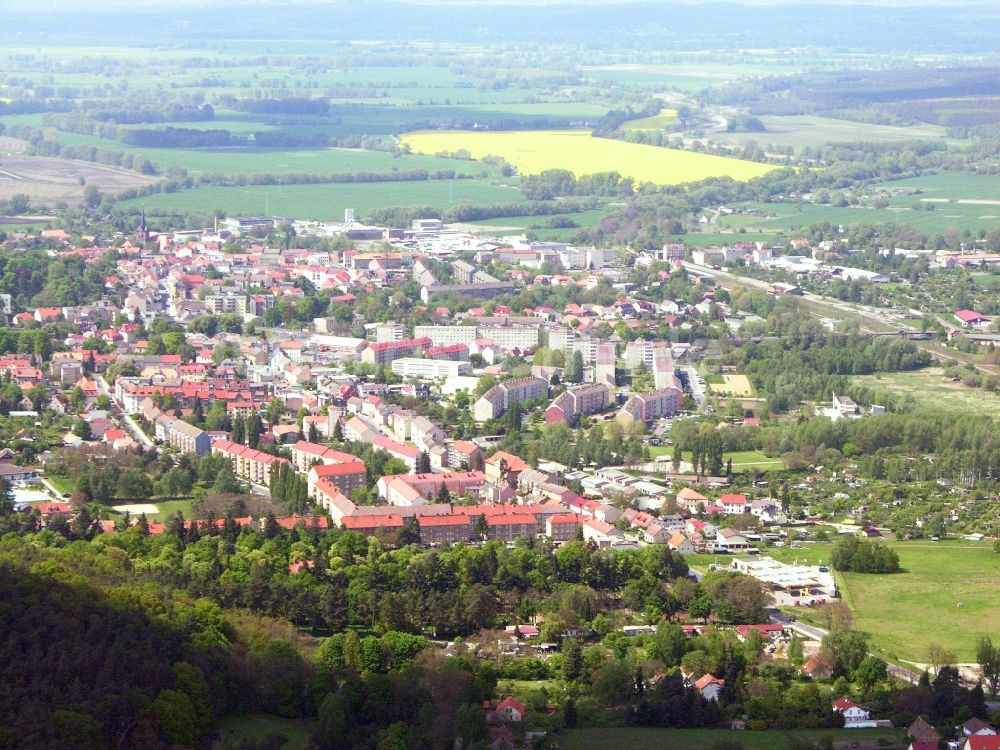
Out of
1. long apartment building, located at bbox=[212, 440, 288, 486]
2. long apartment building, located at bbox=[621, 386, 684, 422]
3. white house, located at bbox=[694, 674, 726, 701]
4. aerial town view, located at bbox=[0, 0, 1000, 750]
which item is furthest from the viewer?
long apartment building, located at bbox=[621, 386, 684, 422]

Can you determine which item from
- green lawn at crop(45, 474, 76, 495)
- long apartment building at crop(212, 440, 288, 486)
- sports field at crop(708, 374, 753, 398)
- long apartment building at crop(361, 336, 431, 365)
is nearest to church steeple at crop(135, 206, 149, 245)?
long apartment building at crop(361, 336, 431, 365)

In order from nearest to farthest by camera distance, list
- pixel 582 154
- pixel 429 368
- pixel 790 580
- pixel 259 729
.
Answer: pixel 259 729 → pixel 790 580 → pixel 429 368 → pixel 582 154

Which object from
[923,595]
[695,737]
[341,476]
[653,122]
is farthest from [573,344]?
[653,122]

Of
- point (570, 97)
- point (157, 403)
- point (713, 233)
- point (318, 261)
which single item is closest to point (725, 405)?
point (157, 403)

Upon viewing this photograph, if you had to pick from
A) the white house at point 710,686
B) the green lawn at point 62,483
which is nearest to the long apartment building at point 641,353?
the green lawn at point 62,483

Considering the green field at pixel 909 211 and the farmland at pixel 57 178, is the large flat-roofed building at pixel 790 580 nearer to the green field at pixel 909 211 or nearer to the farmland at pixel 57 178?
the green field at pixel 909 211

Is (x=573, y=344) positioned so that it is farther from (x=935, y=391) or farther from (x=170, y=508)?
(x=170, y=508)

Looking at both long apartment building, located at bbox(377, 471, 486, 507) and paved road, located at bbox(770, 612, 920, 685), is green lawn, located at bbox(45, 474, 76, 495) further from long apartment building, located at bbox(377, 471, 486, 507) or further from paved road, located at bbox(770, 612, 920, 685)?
paved road, located at bbox(770, 612, 920, 685)
